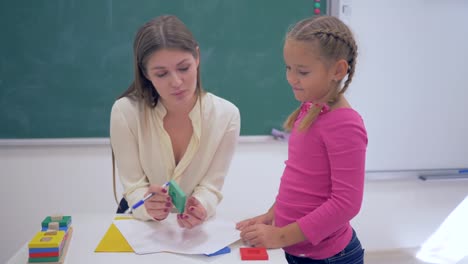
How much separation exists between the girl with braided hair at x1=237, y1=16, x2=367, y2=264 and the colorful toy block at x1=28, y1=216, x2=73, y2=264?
0.47 metres

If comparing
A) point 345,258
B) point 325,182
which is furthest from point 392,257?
point 325,182

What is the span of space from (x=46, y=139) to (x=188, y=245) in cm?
153

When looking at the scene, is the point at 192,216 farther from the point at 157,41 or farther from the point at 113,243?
the point at 157,41

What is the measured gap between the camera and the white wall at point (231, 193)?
2.29m

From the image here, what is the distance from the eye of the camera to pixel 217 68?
2.38 m

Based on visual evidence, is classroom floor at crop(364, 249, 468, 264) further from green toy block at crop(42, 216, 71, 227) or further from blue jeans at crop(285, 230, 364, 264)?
green toy block at crop(42, 216, 71, 227)

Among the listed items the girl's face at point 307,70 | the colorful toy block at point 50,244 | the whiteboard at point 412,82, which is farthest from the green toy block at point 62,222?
the whiteboard at point 412,82

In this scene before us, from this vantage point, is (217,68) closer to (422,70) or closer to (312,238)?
(422,70)

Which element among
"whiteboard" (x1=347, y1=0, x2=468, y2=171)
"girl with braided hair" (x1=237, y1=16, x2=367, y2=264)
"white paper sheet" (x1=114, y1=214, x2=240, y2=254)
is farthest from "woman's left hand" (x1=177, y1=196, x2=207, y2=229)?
"whiteboard" (x1=347, y1=0, x2=468, y2=171)

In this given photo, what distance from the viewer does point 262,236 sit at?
1085 millimetres

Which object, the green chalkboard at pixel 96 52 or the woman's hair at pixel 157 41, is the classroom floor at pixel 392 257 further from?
the woman's hair at pixel 157 41

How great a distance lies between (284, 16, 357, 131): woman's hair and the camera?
1062mm

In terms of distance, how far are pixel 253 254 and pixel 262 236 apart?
69 millimetres

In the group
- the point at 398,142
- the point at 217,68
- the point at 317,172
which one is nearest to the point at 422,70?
the point at 398,142
